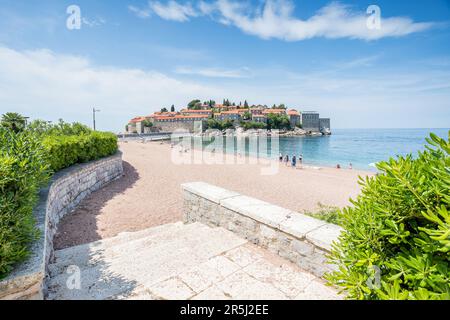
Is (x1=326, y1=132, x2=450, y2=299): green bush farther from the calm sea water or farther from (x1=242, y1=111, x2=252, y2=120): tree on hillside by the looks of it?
(x1=242, y1=111, x2=252, y2=120): tree on hillside

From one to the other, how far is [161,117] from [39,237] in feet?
355

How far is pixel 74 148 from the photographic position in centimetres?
838

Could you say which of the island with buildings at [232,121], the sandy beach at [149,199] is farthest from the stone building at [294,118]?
the sandy beach at [149,199]

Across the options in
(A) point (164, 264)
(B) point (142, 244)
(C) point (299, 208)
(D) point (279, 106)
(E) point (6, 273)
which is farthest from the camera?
(D) point (279, 106)

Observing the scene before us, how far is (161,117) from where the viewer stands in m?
105

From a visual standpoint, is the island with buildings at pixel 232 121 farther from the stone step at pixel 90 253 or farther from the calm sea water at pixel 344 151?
the stone step at pixel 90 253

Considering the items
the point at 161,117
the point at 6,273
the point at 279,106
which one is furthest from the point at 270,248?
the point at 279,106

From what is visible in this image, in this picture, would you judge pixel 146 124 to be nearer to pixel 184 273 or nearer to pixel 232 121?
pixel 232 121

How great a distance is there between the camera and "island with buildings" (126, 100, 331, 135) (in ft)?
340

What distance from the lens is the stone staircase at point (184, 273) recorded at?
2494 mm

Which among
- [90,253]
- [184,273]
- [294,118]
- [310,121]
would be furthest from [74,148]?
[310,121]

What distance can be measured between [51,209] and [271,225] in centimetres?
510
